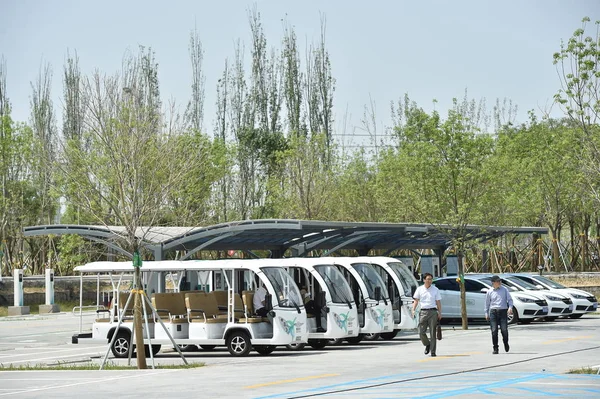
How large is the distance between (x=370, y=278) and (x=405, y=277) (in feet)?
4.70

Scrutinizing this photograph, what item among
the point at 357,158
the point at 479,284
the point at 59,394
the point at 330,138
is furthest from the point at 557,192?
the point at 59,394

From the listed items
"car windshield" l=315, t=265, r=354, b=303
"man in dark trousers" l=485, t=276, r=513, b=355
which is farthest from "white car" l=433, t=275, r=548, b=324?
"man in dark trousers" l=485, t=276, r=513, b=355

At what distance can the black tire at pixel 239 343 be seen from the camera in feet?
74.2

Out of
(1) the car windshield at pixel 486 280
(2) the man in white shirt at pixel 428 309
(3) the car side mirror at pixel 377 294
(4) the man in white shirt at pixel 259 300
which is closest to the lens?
(2) the man in white shirt at pixel 428 309

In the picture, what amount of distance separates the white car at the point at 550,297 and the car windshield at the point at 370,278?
7710 mm

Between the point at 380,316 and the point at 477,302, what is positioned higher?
the point at 477,302

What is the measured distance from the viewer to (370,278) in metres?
26.4

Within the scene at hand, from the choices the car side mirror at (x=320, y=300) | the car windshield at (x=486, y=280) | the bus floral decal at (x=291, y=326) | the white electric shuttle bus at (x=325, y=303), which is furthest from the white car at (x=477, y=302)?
the bus floral decal at (x=291, y=326)

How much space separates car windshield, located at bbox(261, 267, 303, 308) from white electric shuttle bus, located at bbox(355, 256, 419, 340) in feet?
11.8

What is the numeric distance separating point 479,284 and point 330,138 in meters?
30.1

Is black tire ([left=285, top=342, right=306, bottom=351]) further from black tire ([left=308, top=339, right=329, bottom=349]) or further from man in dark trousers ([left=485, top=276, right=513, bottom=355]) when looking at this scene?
man in dark trousers ([left=485, top=276, right=513, bottom=355])

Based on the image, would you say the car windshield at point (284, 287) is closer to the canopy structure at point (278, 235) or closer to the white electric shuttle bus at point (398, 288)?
the white electric shuttle bus at point (398, 288)

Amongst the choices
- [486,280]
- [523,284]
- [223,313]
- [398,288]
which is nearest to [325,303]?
[223,313]

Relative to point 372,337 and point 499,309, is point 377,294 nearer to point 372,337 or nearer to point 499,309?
point 372,337
